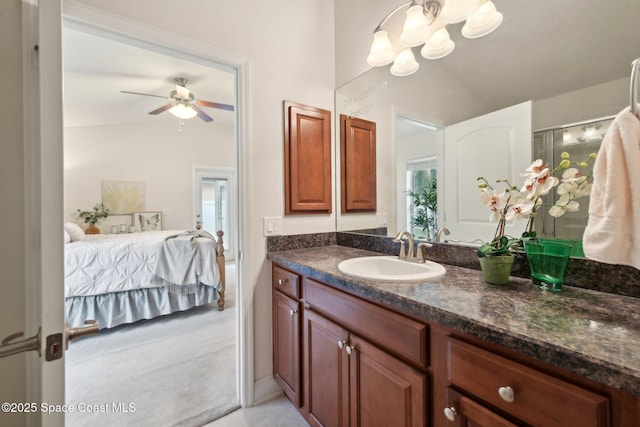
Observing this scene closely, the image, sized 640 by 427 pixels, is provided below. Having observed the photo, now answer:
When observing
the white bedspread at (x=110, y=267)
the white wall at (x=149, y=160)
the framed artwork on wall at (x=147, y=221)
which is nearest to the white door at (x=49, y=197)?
the white bedspread at (x=110, y=267)

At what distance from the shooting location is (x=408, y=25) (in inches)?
55.6

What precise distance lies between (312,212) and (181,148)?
193 inches

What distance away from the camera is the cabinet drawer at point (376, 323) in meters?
0.79

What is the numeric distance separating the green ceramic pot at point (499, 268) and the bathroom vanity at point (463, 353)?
30mm

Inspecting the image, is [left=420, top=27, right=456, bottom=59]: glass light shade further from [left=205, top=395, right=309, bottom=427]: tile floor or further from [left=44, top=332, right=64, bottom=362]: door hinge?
[left=205, top=395, right=309, bottom=427]: tile floor

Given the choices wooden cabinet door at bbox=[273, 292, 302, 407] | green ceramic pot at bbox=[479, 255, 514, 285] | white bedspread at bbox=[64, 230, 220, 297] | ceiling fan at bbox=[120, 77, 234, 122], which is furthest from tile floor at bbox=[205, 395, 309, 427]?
ceiling fan at bbox=[120, 77, 234, 122]

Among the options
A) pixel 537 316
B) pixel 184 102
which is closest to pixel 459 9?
pixel 537 316

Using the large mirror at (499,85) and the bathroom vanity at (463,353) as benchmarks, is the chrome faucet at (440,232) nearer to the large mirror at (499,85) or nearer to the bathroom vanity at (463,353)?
the large mirror at (499,85)

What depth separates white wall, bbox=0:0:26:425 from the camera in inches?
28.1

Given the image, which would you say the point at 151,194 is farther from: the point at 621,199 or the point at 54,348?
the point at 621,199

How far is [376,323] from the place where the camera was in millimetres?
917

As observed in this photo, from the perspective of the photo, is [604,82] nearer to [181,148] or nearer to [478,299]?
[478,299]

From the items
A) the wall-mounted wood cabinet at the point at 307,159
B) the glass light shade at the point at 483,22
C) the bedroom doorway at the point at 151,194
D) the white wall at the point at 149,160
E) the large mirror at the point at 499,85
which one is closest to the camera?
the large mirror at the point at 499,85

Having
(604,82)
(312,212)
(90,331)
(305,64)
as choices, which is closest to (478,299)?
(604,82)
